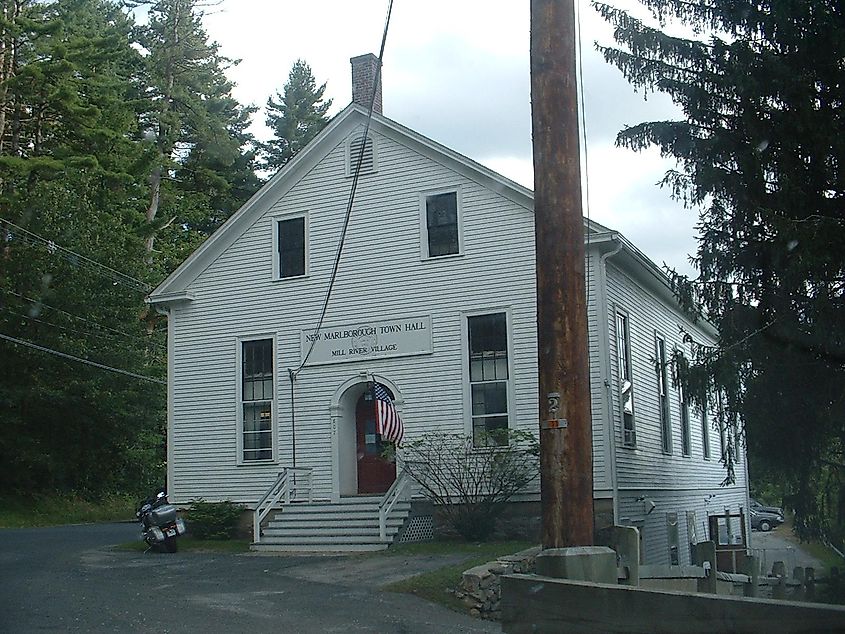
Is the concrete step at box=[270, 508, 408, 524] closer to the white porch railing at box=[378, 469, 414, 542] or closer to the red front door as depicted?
the white porch railing at box=[378, 469, 414, 542]

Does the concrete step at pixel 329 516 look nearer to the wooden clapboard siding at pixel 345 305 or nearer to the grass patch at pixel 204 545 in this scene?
the grass patch at pixel 204 545

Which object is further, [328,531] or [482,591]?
[328,531]

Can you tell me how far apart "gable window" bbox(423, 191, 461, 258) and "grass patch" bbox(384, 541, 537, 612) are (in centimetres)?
545

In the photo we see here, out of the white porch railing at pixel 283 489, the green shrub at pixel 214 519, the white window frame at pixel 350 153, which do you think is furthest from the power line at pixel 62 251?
the white porch railing at pixel 283 489

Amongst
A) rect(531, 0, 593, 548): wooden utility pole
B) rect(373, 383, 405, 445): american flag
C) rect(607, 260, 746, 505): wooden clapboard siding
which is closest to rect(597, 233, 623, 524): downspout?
rect(607, 260, 746, 505): wooden clapboard siding

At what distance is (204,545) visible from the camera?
20031mm

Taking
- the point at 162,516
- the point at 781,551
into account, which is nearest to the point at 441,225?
the point at 162,516

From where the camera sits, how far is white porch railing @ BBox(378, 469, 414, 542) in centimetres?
1792

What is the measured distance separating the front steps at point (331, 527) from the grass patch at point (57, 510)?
574 inches

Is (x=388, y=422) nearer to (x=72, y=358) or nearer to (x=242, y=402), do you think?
(x=242, y=402)

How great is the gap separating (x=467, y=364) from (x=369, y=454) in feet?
9.74

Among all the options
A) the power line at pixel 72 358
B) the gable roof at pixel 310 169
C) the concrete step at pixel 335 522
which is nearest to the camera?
the concrete step at pixel 335 522

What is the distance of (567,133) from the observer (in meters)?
6.69

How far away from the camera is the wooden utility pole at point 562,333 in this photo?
6449mm
